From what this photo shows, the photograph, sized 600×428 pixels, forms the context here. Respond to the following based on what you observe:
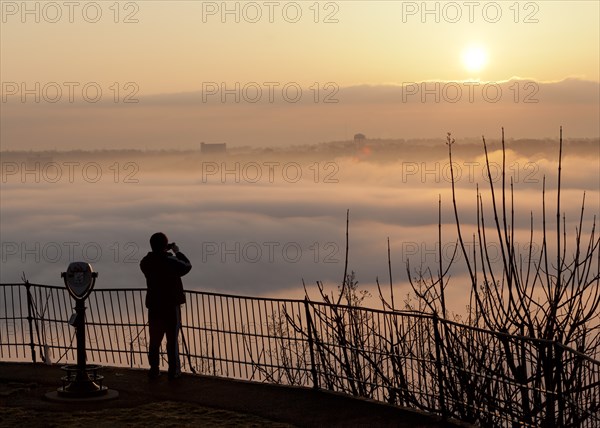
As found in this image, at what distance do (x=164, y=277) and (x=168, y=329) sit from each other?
30.3 inches

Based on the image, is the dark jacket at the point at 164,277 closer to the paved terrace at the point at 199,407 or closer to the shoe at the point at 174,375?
the shoe at the point at 174,375

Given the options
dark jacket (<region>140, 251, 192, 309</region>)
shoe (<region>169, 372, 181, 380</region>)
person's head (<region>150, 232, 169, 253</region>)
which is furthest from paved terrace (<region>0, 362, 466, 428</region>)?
person's head (<region>150, 232, 169, 253</region>)

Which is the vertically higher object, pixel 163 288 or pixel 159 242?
pixel 159 242

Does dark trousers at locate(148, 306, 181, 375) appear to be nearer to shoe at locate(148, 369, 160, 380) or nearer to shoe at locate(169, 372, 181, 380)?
shoe at locate(169, 372, 181, 380)

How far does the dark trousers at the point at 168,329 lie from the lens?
1680cm

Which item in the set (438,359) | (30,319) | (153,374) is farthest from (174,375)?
(438,359)

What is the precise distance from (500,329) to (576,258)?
2315 millimetres

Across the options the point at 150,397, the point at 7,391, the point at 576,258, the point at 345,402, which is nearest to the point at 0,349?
the point at 7,391

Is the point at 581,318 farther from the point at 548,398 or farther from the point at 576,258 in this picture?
the point at 548,398

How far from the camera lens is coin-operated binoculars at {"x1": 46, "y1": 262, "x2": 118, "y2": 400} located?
53.6 ft

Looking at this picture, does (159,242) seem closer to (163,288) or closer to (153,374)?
(163,288)

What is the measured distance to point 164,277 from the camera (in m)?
16.7

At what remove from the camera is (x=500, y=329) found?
20.9m

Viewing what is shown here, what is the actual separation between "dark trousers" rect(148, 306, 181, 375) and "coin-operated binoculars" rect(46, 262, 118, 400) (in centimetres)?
95
